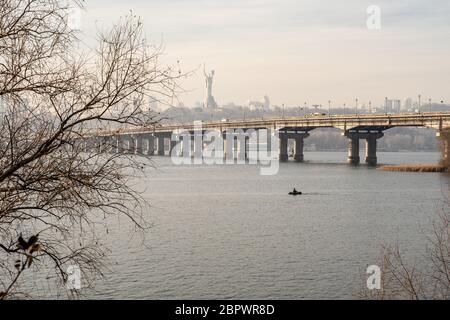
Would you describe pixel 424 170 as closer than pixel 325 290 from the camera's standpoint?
No

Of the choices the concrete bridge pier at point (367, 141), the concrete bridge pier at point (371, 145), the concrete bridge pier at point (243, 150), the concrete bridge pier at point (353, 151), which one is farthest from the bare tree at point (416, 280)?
the concrete bridge pier at point (243, 150)

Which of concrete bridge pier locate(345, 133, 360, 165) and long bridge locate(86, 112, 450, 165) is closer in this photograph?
long bridge locate(86, 112, 450, 165)

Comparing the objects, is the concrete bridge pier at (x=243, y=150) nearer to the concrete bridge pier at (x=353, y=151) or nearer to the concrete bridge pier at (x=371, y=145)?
the concrete bridge pier at (x=353, y=151)

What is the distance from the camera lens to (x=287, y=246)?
3847 centimetres

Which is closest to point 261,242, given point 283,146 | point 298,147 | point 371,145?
point 371,145

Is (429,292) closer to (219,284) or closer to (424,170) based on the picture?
(219,284)

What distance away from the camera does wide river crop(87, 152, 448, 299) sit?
27562 mm

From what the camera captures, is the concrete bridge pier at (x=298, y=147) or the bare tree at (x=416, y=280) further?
the concrete bridge pier at (x=298, y=147)

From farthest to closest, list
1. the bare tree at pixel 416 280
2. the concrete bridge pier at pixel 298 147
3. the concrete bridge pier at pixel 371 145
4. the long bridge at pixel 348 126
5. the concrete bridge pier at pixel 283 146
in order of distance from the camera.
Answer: the concrete bridge pier at pixel 298 147, the concrete bridge pier at pixel 283 146, the concrete bridge pier at pixel 371 145, the long bridge at pixel 348 126, the bare tree at pixel 416 280

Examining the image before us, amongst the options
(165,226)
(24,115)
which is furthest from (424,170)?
(24,115)

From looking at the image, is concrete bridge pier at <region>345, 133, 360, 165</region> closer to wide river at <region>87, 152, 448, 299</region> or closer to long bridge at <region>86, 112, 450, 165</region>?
long bridge at <region>86, 112, 450, 165</region>

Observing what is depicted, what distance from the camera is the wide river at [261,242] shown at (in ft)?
90.4

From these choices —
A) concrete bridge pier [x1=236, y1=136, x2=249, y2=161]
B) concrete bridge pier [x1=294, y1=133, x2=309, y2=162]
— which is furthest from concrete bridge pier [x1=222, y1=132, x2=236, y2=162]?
concrete bridge pier [x1=294, y1=133, x2=309, y2=162]
